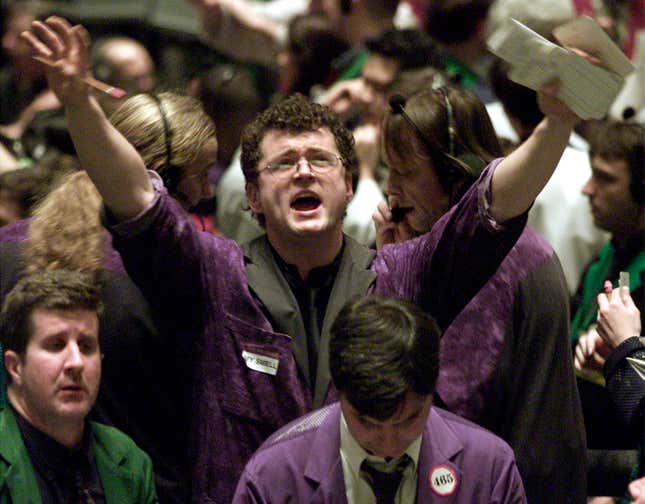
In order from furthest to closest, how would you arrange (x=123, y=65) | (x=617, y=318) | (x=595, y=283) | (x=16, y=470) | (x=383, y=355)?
(x=123, y=65), (x=595, y=283), (x=617, y=318), (x=16, y=470), (x=383, y=355)

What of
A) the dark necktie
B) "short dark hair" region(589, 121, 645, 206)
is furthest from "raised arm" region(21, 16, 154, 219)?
"short dark hair" region(589, 121, 645, 206)

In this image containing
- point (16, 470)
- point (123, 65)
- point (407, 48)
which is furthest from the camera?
point (123, 65)

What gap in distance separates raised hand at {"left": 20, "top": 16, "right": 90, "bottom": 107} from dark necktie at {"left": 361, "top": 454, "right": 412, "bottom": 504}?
1005 millimetres

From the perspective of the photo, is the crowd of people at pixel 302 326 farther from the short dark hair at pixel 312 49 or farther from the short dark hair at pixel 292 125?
the short dark hair at pixel 312 49

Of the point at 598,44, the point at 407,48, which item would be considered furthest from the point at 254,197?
the point at 407,48

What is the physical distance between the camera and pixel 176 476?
3.53 metres

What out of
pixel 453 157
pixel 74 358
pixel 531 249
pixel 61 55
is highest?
pixel 61 55

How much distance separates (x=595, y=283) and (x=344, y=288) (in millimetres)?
1238

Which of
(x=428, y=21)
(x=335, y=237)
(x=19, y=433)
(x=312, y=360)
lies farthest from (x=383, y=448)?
(x=428, y=21)

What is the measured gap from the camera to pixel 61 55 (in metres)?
3.01

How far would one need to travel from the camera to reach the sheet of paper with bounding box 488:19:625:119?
292 cm

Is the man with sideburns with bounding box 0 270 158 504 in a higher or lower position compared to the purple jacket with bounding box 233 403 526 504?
lower

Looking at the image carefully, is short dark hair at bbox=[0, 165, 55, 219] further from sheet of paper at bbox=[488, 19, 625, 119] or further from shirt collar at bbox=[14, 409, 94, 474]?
sheet of paper at bbox=[488, 19, 625, 119]

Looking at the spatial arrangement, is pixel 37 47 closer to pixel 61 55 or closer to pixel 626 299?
pixel 61 55
